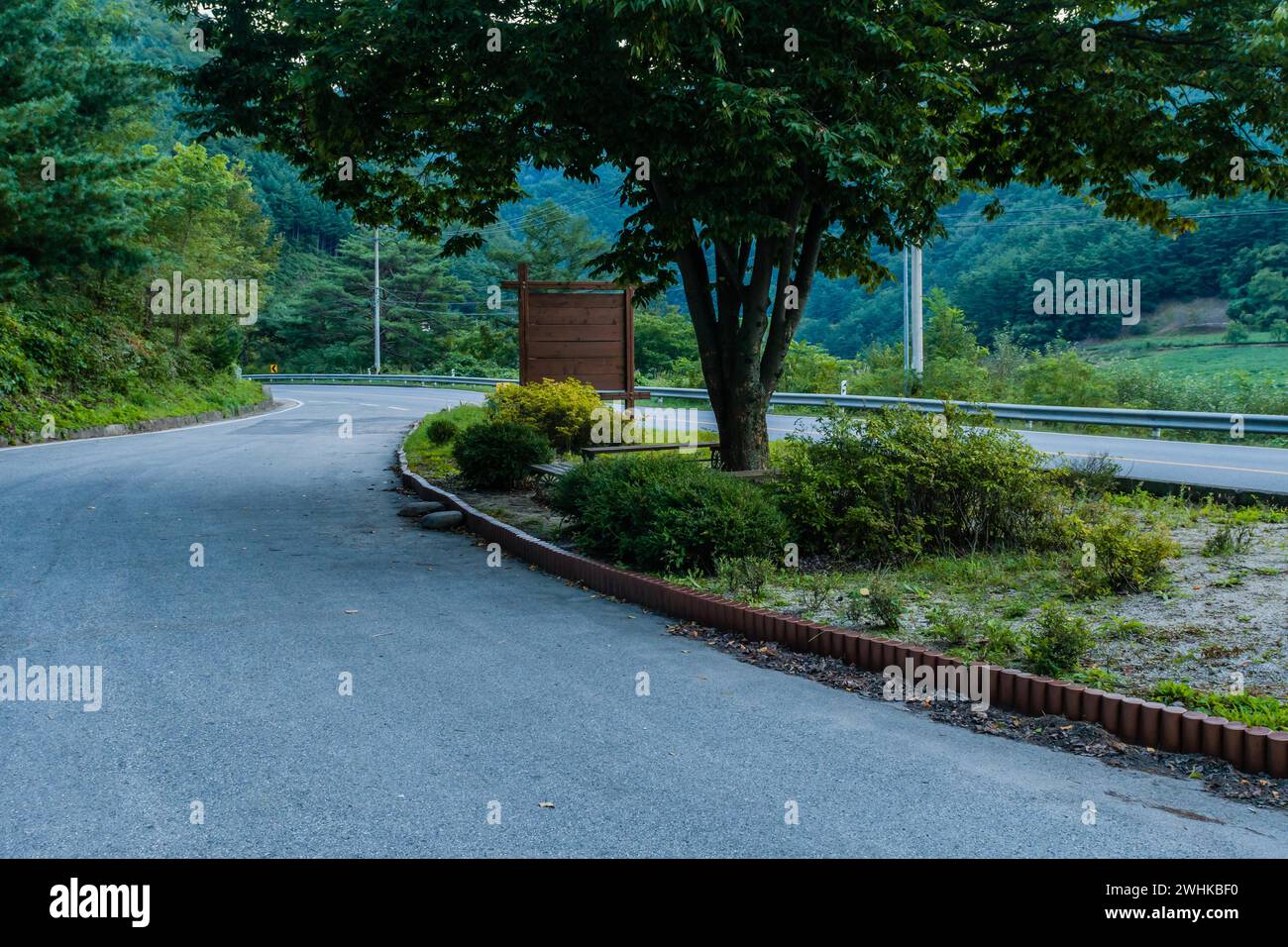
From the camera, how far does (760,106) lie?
31.1 ft

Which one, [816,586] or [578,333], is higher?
[578,333]

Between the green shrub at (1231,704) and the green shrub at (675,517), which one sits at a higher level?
the green shrub at (675,517)

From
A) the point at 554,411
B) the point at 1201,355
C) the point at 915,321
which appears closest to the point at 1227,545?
the point at 554,411

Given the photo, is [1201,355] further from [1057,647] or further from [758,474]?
[1057,647]

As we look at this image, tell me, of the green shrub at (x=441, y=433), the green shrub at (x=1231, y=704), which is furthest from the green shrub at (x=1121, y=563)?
the green shrub at (x=441, y=433)

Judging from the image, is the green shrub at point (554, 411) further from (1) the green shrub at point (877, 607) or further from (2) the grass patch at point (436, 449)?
(1) the green shrub at point (877, 607)

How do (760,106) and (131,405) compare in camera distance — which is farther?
(131,405)

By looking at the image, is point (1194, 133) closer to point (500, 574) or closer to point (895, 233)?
point (895, 233)

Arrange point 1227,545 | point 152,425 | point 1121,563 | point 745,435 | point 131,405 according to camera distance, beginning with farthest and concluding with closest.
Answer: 1. point 131,405
2. point 152,425
3. point 745,435
4. point 1227,545
5. point 1121,563

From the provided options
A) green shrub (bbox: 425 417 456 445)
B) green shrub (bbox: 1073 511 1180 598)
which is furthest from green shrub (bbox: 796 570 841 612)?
green shrub (bbox: 425 417 456 445)

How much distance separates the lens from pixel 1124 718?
5449mm

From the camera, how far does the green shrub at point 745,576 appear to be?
8086 millimetres

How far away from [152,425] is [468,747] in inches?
1033

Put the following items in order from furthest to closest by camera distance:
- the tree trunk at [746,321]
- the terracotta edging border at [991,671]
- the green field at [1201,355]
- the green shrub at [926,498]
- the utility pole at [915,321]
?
1. the green field at [1201,355]
2. the utility pole at [915,321]
3. the tree trunk at [746,321]
4. the green shrub at [926,498]
5. the terracotta edging border at [991,671]
